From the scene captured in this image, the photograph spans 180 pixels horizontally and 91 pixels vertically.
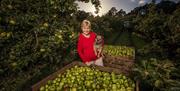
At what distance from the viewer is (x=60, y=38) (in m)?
4.02

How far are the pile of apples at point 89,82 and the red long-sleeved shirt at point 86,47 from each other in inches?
38.4

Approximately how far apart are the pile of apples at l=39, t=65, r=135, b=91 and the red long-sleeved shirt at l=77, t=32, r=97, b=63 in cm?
98

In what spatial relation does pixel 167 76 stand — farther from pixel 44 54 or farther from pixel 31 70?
pixel 31 70

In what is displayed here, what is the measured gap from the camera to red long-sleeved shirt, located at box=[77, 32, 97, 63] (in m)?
4.40

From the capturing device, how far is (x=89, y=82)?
10.1 ft

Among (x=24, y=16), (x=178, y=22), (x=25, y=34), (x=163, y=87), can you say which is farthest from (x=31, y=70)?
(x=178, y=22)

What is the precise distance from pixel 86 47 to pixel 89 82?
1.54 meters

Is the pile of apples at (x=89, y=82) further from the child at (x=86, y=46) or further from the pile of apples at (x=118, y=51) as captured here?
the pile of apples at (x=118, y=51)

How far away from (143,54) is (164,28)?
2.00m

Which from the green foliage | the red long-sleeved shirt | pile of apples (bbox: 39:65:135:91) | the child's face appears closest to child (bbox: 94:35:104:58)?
the red long-sleeved shirt

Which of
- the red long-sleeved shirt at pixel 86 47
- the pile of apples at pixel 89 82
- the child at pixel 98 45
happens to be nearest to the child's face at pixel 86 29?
the red long-sleeved shirt at pixel 86 47

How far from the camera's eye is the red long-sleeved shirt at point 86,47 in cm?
440

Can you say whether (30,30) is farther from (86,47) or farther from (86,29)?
(86,47)

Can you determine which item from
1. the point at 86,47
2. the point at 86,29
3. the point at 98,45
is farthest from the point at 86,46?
the point at 86,29
